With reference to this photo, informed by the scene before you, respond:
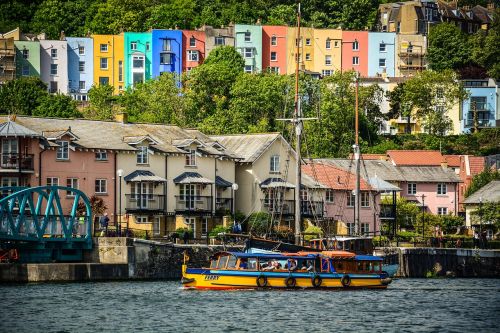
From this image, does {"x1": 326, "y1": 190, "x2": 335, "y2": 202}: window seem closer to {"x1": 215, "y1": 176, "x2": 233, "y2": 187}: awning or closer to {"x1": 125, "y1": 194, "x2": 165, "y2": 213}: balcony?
{"x1": 215, "y1": 176, "x2": 233, "y2": 187}: awning

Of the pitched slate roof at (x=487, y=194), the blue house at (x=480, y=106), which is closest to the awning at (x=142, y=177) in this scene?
the pitched slate roof at (x=487, y=194)

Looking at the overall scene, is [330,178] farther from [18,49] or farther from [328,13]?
[328,13]

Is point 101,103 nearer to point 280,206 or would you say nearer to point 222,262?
point 280,206

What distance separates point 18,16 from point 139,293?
122784 mm

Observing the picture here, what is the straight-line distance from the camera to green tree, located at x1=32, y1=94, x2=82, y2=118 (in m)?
141

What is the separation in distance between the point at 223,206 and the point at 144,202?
8.10m

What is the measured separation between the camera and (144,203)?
99562mm

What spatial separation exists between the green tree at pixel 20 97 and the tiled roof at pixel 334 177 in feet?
125

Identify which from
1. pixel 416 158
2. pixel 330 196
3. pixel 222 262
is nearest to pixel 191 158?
pixel 330 196

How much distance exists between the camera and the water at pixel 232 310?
212ft

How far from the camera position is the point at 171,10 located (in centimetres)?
18362

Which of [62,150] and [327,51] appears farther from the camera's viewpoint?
[327,51]

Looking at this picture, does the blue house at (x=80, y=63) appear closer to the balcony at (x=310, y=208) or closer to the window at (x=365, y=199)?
the window at (x=365, y=199)

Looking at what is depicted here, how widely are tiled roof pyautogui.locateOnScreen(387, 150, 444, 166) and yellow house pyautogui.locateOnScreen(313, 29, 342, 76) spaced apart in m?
44.4
